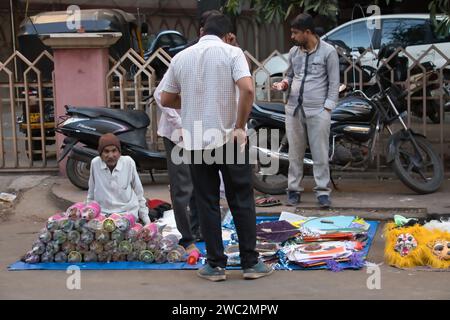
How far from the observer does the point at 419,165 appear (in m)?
7.78

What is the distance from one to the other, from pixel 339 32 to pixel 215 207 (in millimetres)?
7581

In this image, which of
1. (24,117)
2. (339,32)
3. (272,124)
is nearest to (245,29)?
(339,32)

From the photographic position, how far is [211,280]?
5.45 meters

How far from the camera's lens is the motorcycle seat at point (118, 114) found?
322 inches

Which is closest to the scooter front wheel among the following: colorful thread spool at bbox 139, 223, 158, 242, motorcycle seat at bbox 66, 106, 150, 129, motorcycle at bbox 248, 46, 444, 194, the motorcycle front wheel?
motorcycle seat at bbox 66, 106, 150, 129

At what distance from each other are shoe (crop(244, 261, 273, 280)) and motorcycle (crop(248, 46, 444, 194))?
2332 millimetres

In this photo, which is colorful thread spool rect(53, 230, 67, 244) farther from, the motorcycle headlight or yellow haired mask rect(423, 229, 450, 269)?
yellow haired mask rect(423, 229, 450, 269)

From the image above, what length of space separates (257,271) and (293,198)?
2114 millimetres

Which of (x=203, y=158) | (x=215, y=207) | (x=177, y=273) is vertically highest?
(x=203, y=158)

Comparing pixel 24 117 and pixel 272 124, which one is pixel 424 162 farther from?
pixel 24 117

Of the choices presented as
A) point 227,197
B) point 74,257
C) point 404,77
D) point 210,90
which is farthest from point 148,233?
point 404,77

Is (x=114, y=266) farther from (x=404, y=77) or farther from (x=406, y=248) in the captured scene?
(x=404, y=77)

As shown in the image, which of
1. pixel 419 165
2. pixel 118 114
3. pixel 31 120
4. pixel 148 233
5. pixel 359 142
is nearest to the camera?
pixel 148 233
